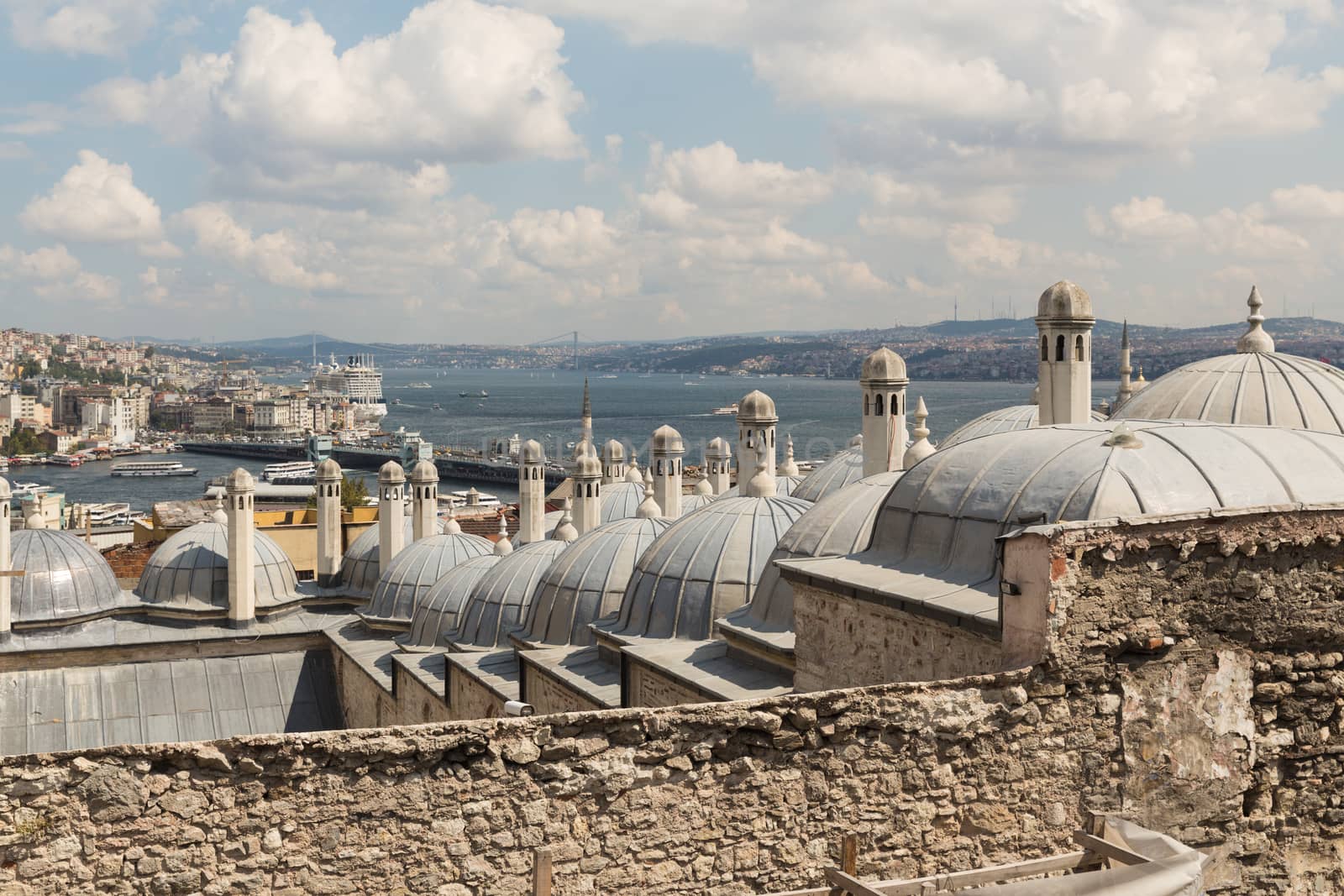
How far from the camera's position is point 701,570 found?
14219 millimetres

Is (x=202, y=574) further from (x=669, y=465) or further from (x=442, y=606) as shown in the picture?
(x=669, y=465)

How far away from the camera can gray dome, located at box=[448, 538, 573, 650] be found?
18.2 m

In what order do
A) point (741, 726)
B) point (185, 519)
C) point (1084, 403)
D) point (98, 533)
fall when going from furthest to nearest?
point (98, 533), point (185, 519), point (1084, 403), point (741, 726)

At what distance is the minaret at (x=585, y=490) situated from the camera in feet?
76.1

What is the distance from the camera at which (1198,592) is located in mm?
6707

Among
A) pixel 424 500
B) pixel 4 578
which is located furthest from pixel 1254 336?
pixel 4 578

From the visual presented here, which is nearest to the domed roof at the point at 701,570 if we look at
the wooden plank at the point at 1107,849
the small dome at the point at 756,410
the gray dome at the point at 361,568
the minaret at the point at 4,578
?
the small dome at the point at 756,410

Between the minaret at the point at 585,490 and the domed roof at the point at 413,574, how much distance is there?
171cm

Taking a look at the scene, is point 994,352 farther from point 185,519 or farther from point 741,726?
point 741,726

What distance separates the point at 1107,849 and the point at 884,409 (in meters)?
10.4

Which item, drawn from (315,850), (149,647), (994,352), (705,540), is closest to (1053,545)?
(315,850)

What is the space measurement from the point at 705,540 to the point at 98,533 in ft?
137

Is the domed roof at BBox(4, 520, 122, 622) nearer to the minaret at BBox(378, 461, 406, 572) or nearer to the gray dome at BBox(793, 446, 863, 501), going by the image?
the minaret at BBox(378, 461, 406, 572)

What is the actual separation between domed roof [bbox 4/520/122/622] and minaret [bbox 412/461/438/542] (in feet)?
19.3
